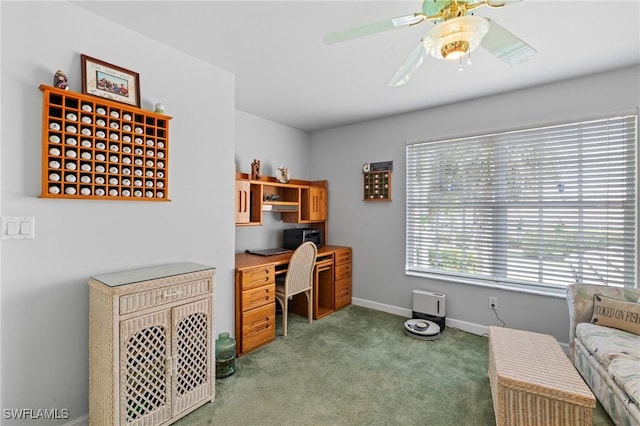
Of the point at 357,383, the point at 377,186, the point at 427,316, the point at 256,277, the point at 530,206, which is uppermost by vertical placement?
the point at 377,186

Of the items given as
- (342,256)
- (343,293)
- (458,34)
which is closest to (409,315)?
(343,293)

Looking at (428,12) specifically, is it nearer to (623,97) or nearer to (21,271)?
(623,97)

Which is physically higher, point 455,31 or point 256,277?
point 455,31

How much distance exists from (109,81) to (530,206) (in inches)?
136

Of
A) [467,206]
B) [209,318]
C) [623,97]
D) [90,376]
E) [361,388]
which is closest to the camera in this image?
[90,376]

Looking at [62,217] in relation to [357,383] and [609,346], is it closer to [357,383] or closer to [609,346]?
[357,383]

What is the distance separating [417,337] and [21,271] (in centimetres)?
297

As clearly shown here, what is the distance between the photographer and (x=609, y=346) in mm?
1756

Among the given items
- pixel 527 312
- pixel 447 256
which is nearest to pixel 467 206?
pixel 447 256

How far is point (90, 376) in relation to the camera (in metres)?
1.62

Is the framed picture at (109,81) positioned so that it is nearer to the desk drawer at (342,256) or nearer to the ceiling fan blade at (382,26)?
the ceiling fan blade at (382,26)

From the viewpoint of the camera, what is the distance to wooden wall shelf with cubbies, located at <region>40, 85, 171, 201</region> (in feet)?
4.97

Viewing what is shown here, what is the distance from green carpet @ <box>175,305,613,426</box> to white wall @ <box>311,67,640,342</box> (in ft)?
1.53

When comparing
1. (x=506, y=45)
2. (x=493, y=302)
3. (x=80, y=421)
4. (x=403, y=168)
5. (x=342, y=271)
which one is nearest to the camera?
(x=506, y=45)
